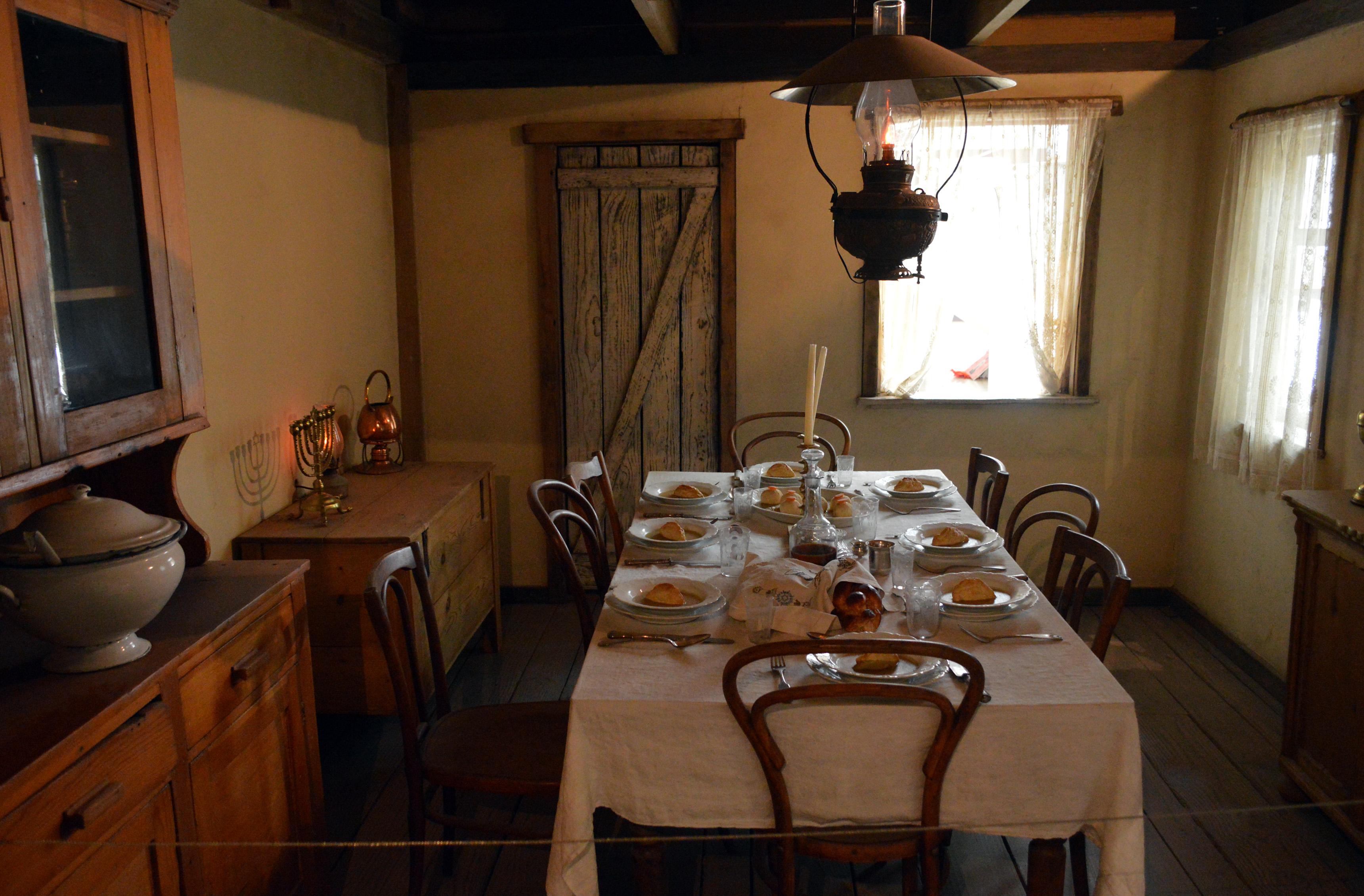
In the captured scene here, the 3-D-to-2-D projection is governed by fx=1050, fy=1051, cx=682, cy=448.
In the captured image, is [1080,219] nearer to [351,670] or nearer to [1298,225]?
[1298,225]

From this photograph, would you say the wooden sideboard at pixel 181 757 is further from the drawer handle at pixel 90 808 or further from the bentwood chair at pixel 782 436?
the bentwood chair at pixel 782 436

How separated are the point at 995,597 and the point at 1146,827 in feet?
3.41

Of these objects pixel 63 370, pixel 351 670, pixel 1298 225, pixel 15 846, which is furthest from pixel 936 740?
pixel 1298 225

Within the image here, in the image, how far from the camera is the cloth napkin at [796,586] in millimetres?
2178

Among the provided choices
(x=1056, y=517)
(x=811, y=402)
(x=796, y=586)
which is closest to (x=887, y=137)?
(x=811, y=402)

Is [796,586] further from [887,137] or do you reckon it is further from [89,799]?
[89,799]

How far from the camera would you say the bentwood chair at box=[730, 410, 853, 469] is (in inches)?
154

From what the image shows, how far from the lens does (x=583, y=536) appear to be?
118 inches

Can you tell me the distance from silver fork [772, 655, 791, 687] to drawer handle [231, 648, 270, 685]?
102cm

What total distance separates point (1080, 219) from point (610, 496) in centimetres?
225

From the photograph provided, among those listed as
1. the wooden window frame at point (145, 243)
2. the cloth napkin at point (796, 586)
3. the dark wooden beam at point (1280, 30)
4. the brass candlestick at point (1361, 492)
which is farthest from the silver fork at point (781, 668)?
the dark wooden beam at point (1280, 30)

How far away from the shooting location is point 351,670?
9.90 feet

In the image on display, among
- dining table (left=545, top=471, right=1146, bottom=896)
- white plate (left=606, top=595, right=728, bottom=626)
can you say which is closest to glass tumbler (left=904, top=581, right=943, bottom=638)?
dining table (left=545, top=471, right=1146, bottom=896)

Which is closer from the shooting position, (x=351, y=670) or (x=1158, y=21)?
(x=351, y=670)
